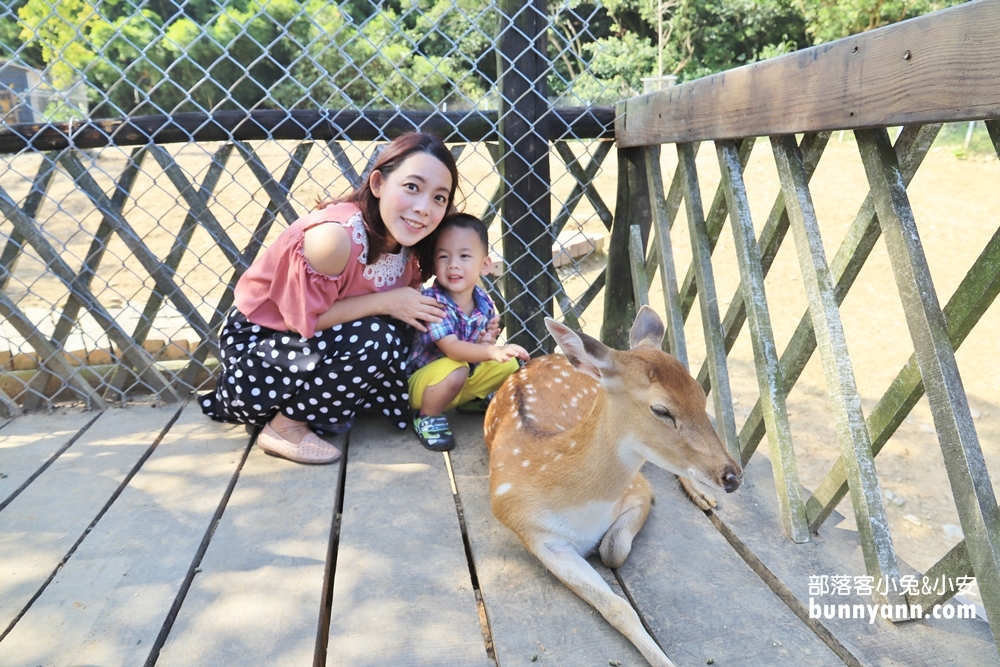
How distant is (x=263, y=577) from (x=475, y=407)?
4.67 ft

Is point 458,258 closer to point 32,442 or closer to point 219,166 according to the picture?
point 219,166

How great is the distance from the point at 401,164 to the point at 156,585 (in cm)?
168

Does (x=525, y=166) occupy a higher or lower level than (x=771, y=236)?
higher

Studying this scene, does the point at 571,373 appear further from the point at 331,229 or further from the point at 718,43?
the point at 718,43

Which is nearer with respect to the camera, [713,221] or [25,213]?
[713,221]

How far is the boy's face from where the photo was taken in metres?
3.15

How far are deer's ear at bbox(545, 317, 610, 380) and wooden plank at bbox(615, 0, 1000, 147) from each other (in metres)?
0.87

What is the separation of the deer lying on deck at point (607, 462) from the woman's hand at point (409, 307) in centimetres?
60

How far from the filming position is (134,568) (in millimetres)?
2408

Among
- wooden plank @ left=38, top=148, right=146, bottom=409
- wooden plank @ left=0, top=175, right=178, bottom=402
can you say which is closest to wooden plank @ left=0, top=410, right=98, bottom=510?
wooden plank @ left=38, top=148, right=146, bottom=409

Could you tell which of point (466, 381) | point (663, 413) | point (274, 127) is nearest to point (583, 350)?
point (663, 413)

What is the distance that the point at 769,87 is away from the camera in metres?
2.34

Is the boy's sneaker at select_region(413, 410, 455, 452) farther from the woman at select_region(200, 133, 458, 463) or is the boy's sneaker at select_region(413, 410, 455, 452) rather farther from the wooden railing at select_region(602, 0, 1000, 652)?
the wooden railing at select_region(602, 0, 1000, 652)

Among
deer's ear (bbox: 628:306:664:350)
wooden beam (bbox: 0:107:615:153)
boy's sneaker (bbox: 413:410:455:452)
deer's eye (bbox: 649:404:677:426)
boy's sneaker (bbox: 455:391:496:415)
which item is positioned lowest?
boy's sneaker (bbox: 413:410:455:452)
